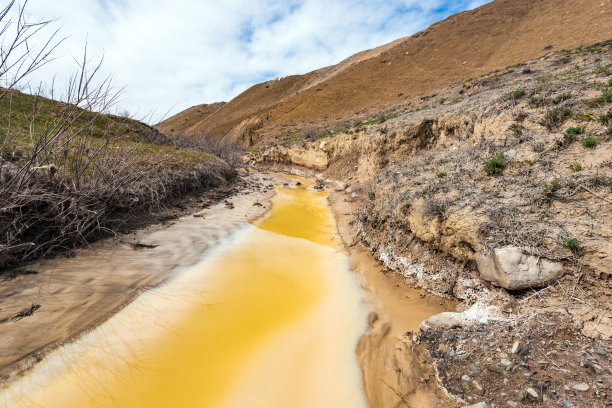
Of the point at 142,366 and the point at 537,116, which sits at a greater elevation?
the point at 537,116

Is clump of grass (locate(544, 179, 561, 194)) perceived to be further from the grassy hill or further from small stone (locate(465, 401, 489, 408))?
the grassy hill

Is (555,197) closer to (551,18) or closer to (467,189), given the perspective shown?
(467,189)

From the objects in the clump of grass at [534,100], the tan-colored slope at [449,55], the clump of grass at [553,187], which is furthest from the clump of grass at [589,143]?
the tan-colored slope at [449,55]

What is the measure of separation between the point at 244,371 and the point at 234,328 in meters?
0.73

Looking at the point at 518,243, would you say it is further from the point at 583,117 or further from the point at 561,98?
the point at 561,98

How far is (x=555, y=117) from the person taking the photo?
614 cm

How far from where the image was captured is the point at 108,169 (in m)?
5.96

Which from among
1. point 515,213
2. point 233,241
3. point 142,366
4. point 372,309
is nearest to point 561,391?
point 372,309

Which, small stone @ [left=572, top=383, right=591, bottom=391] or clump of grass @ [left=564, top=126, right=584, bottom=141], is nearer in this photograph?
small stone @ [left=572, top=383, right=591, bottom=391]

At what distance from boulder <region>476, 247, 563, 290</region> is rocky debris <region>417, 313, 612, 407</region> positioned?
0.49 meters

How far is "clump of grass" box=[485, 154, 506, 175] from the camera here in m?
5.62

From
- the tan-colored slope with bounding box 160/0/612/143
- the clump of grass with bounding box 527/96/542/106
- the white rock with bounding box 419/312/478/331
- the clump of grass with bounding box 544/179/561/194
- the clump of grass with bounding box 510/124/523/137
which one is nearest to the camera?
the white rock with bounding box 419/312/478/331

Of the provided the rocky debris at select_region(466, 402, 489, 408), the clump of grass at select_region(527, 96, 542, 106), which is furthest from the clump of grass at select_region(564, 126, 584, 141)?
the rocky debris at select_region(466, 402, 489, 408)

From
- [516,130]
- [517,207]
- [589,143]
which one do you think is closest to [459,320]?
[517,207]
